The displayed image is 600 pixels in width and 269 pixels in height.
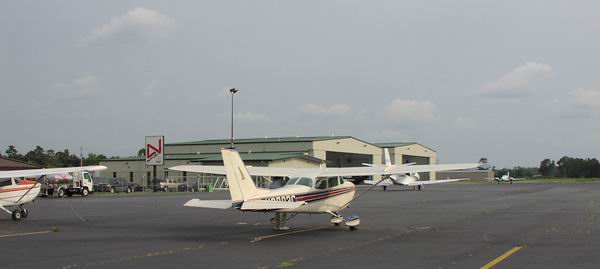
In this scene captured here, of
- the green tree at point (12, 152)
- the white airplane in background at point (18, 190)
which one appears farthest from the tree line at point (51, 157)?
the white airplane in background at point (18, 190)

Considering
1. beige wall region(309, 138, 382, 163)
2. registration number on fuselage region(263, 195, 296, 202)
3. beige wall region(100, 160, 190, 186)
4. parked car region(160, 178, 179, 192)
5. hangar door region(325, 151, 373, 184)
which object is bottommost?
parked car region(160, 178, 179, 192)

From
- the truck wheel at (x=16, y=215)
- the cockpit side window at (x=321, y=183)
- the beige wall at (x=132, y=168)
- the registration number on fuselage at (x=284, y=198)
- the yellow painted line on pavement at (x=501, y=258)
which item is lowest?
the yellow painted line on pavement at (x=501, y=258)

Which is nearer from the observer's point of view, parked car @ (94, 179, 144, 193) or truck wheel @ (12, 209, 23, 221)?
→ truck wheel @ (12, 209, 23, 221)

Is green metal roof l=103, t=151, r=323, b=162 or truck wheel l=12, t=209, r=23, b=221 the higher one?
green metal roof l=103, t=151, r=323, b=162

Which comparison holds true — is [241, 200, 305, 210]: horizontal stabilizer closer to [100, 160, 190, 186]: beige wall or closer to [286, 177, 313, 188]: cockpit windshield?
[286, 177, 313, 188]: cockpit windshield

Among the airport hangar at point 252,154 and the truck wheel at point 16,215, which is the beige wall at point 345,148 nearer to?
the airport hangar at point 252,154

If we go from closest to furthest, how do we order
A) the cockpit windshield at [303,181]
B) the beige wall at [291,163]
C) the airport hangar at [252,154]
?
the cockpit windshield at [303,181] < the beige wall at [291,163] < the airport hangar at [252,154]

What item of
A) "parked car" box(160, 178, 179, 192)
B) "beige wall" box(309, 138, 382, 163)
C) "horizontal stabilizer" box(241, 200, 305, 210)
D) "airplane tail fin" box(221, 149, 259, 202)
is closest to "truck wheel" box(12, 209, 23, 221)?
"airplane tail fin" box(221, 149, 259, 202)

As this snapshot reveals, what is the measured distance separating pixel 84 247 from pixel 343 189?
7.69 m

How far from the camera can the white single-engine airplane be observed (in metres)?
15.3

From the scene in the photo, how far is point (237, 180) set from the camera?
607 inches

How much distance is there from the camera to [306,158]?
80.9 m

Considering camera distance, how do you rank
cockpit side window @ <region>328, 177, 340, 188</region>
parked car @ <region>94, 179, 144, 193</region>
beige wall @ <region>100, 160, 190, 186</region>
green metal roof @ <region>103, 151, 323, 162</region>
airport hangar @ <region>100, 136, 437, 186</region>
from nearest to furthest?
cockpit side window @ <region>328, 177, 340, 188</region>
parked car @ <region>94, 179, 144, 193</region>
green metal roof @ <region>103, 151, 323, 162</region>
airport hangar @ <region>100, 136, 437, 186</region>
beige wall @ <region>100, 160, 190, 186</region>

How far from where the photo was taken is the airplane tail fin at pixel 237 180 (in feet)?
50.3
